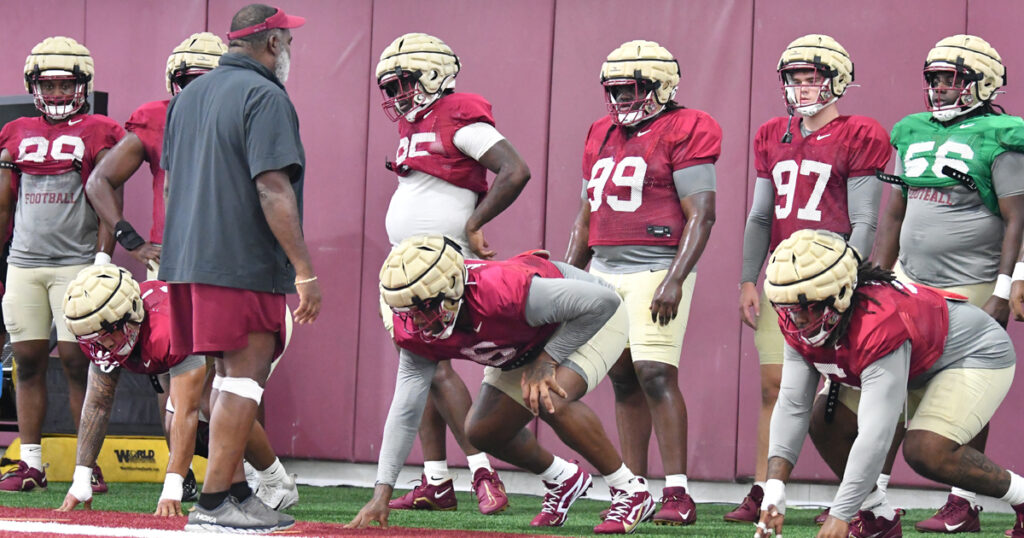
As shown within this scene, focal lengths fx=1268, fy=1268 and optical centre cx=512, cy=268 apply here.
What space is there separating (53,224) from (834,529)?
4.04m

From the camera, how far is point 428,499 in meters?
5.17

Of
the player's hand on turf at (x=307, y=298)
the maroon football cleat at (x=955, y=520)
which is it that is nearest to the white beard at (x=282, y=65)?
the player's hand on turf at (x=307, y=298)

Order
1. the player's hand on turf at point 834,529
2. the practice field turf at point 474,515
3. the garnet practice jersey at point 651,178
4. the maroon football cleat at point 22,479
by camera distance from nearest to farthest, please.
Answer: the player's hand on turf at point 834,529, the practice field turf at point 474,515, the garnet practice jersey at point 651,178, the maroon football cleat at point 22,479

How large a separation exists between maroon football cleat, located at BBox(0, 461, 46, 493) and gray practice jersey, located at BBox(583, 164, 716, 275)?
8.93ft

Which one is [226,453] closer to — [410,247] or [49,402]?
[410,247]

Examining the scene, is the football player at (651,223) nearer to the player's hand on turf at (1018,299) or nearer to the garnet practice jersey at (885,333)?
the garnet practice jersey at (885,333)

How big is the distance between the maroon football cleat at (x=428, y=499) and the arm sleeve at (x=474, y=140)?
1354mm

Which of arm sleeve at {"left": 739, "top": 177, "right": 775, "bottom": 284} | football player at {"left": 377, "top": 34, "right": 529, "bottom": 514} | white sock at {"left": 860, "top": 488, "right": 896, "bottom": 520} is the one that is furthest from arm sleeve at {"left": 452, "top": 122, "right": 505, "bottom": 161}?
white sock at {"left": 860, "top": 488, "right": 896, "bottom": 520}

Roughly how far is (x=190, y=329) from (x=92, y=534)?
75 centimetres

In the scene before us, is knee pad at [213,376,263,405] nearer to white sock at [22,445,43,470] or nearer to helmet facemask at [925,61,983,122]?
white sock at [22,445,43,470]

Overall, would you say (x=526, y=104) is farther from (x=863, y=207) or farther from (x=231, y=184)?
(x=231, y=184)

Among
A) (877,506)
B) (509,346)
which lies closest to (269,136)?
(509,346)

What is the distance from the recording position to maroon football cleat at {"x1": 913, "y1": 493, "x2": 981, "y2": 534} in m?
4.66

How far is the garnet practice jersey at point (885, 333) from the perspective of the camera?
3652 mm
